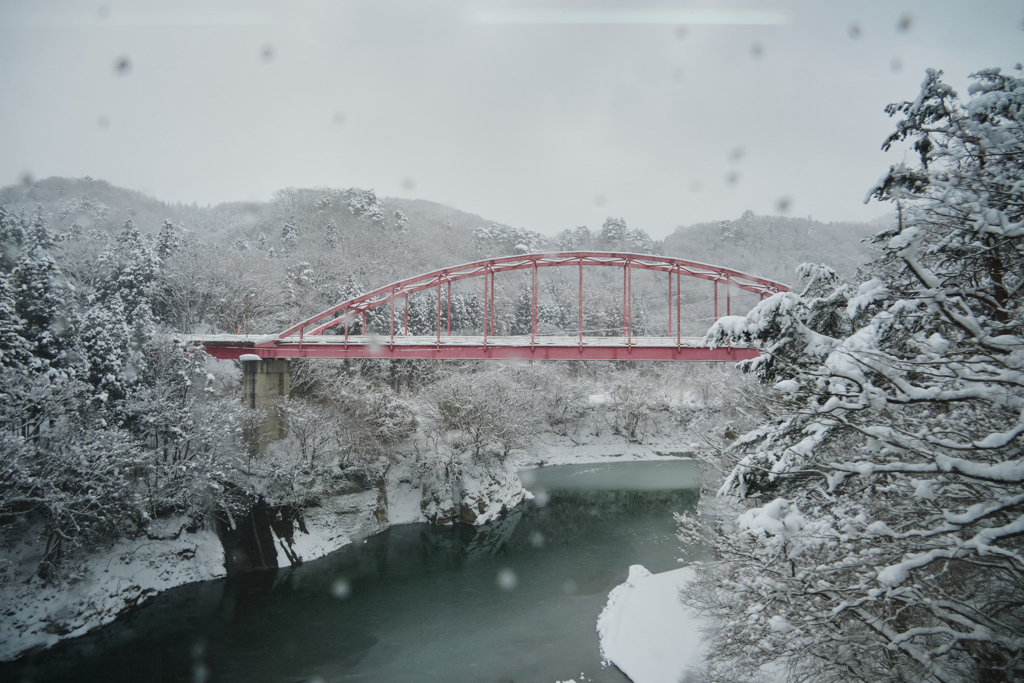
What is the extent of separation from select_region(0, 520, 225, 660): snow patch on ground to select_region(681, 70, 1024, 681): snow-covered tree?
14.2 metres

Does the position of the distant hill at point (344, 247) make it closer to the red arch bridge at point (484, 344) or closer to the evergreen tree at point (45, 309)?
the red arch bridge at point (484, 344)

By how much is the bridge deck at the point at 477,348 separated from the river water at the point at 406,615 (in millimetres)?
6363

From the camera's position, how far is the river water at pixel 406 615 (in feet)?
35.7

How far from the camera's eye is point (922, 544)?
13.0 feet

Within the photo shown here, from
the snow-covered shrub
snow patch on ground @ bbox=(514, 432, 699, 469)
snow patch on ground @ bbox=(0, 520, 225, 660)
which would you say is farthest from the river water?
snow patch on ground @ bbox=(514, 432, 699, 469)

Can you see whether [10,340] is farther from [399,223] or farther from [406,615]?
[399,223]

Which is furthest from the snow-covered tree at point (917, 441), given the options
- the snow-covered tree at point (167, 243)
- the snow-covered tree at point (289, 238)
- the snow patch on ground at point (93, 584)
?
the snow-covered tree at point (289, 238)

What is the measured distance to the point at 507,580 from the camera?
1523cm

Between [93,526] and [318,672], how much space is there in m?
6.83

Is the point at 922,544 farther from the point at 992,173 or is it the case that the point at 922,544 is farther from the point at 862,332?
the point at 992,173

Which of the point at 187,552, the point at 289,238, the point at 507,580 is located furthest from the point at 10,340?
the point at 289,238

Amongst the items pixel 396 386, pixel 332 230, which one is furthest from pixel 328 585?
pixel 332 230

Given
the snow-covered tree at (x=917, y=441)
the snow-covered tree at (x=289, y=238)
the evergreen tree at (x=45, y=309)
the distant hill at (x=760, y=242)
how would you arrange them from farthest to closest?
the distant hill at (x=760, y=242), the snow-covered tree at (x=289, y=238), the evergreen tree at (x=45, y=309), the snow-covered tree at (x=917, y=441)

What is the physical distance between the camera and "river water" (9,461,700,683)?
35.7ft
